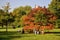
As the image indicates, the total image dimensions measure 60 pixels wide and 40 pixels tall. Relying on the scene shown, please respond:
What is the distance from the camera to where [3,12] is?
25.1m

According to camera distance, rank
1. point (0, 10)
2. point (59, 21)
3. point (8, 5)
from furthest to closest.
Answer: point (59, 21)
point (0, 10)
point (8, 5)

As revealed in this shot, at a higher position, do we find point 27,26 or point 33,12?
point 33,12

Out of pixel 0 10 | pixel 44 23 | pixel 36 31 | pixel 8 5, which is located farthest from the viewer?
pixel 0 10

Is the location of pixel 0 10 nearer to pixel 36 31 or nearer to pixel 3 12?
pixel 3 12

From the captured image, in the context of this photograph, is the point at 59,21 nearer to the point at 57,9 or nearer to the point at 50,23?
the point at 57,9

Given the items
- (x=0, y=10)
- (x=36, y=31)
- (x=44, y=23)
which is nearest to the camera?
(x=44, y=23)

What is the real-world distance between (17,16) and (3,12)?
528cm

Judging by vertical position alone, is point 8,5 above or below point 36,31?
above

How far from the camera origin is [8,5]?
2423cm

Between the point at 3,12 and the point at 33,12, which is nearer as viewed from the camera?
the point at 33,12

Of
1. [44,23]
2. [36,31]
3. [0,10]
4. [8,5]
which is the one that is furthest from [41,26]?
[0,10]

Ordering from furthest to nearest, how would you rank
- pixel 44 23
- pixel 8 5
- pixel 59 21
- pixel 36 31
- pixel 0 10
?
pixel 59 21, pixel 0 10, pixel 8 5, pixel 36 31, pixel 44 23

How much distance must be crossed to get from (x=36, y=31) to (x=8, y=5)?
6.38 m

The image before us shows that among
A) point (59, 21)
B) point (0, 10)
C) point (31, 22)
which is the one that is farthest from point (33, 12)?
point (59, 21)
